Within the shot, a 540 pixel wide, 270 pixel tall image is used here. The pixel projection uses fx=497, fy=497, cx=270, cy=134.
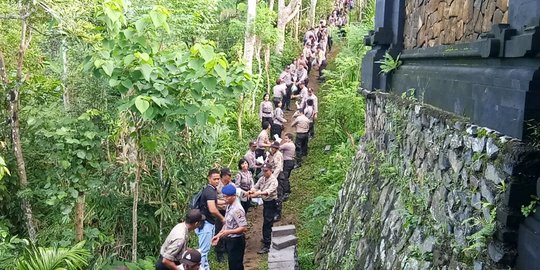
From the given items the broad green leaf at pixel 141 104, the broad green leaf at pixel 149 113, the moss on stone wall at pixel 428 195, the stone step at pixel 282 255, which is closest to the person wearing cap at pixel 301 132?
the moss on stone wall at pixel 428 195

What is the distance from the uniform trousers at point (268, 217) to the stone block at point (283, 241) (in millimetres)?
918

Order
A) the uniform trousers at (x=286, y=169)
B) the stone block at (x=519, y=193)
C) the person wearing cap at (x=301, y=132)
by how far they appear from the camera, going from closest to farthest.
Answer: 1. the stone block at (x=519, y=193)
2. the uniform trousers at (x=286, y=169)
3. the person wearing cap at (x=301, y=132)

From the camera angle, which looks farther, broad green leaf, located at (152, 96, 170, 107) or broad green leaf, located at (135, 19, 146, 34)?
broad green leaf, located at (135, 19, 146, 34)

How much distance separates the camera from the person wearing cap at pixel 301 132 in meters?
11.6

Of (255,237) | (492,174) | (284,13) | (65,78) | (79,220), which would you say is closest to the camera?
(492,174)

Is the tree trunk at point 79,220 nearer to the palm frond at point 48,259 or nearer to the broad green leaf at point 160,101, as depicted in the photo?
the palm frond at point 48,259

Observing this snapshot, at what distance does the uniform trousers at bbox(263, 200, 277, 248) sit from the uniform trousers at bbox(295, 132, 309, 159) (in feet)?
12.4

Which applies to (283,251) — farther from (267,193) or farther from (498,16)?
(498,16)

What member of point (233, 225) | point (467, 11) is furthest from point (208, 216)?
point (467, 11)

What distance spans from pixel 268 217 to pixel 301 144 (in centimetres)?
416

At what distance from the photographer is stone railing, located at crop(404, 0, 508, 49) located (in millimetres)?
3639

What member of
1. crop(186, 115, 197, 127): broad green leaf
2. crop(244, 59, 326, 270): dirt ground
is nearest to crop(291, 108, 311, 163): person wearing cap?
crop(244, 59, 326, 270): dirt ground

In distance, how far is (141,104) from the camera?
4.87m

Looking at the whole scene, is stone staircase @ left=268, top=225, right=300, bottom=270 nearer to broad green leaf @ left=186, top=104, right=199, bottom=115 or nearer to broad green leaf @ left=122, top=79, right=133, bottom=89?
broad green leaf @ left=186, top=104, right=199, bottom=115
